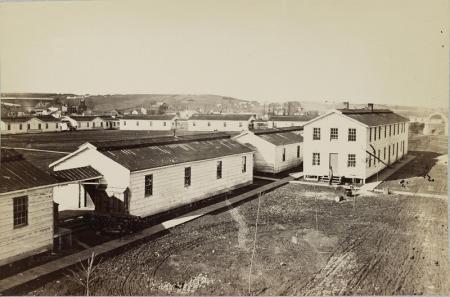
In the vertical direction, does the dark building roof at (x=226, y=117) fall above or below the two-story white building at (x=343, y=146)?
above

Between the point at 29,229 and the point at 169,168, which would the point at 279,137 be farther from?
the point at 29,229

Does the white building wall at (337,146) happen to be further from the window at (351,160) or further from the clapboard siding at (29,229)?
the clapboard siding at (29,229)

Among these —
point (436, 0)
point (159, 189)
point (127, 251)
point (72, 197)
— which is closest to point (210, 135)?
point (159, 189)

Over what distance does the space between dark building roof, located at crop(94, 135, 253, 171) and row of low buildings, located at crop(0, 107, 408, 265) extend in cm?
6

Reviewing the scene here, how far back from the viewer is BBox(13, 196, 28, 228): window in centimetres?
1275

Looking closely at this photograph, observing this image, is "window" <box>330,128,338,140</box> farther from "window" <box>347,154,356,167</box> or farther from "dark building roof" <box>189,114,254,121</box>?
"dark building roof" <box>189,114,254,121</box>

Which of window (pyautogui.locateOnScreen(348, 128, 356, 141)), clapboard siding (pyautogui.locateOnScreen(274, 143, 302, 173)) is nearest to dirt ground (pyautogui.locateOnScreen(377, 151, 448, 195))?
window (pyautogui.locateOnScreen(348, 128, 356, 141))

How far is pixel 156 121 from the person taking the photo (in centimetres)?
7506

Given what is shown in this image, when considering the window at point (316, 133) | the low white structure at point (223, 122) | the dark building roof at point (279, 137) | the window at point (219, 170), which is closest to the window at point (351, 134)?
the window at point (316, 133)

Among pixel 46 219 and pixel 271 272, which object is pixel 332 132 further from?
pixel 46 219

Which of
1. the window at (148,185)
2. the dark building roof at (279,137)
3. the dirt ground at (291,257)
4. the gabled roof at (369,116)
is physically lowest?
the dirt ground at (291,257)

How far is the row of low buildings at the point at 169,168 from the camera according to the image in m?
13.2

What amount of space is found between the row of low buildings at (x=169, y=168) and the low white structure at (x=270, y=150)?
3.2 inches

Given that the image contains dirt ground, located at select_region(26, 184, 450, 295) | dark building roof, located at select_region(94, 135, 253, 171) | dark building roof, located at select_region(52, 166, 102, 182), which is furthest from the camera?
dark building roof, located at select_region(94, 135, 253, 171)
